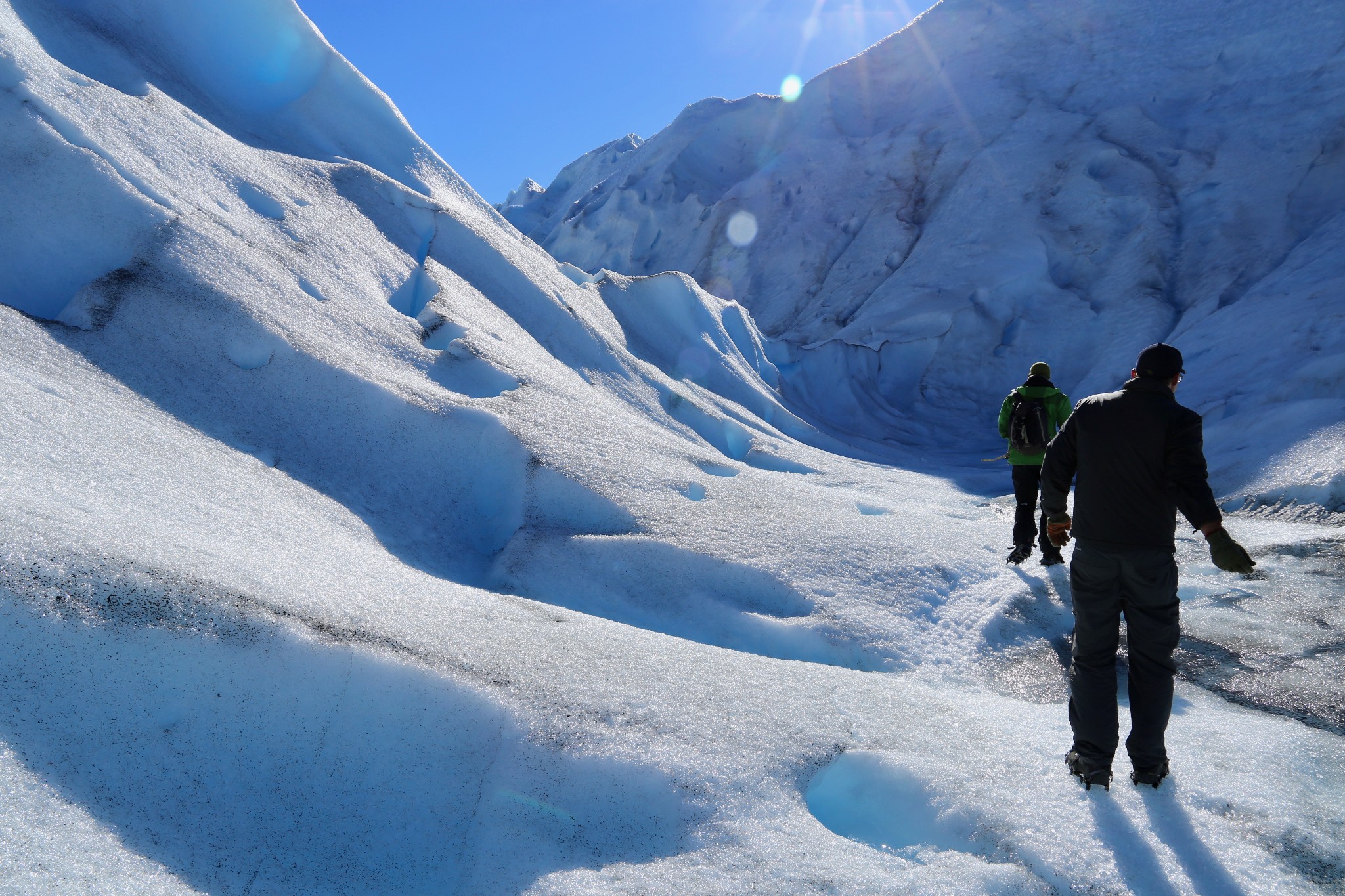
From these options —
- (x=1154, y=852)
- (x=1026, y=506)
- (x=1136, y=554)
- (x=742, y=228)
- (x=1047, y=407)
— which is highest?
(x=742, y=228)

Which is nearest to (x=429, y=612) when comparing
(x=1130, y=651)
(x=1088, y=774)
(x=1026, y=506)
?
(x=1088, y=774)

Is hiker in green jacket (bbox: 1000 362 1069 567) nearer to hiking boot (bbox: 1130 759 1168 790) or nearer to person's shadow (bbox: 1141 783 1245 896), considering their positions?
hiking boot (bbox: 1130 759 1168 790)

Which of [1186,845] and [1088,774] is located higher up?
[1088,774]

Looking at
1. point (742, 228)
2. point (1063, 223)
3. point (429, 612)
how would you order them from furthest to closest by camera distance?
point (742, 228) < point (1063, 223) < point (429, 612)

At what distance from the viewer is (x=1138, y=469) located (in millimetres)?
2760

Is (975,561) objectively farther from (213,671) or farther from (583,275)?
(583,275)

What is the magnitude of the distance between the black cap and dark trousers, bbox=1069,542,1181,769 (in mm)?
698

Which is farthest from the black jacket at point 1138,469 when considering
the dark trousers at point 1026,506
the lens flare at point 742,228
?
the lens flare at point 742,228

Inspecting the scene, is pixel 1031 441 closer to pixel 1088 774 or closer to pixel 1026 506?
pixel 1026 506

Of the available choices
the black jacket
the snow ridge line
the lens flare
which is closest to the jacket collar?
the black jacket

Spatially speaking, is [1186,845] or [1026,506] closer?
[1186,845]

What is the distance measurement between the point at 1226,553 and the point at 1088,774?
975 millimetres

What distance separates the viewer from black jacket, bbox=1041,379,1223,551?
8.74 feet

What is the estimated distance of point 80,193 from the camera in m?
5.12
